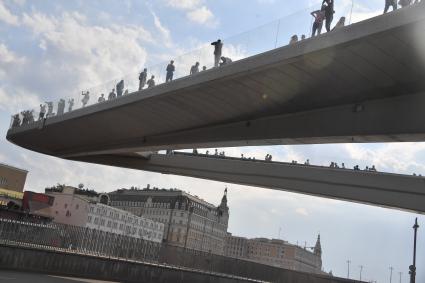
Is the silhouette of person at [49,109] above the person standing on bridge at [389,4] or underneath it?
above

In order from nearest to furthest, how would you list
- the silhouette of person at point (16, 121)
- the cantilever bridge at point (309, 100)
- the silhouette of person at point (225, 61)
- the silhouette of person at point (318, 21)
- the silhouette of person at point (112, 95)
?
1. the cantilever bridge at point (309, 100)
2. the silhouette of person at point (318, 21)
3. the silhouette of person at point (225, 61)
4. the silhouette of person at point (112, 95)
5. the silhouette of person at point (16, 121)

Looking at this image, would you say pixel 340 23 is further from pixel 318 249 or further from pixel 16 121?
pixel 318 249

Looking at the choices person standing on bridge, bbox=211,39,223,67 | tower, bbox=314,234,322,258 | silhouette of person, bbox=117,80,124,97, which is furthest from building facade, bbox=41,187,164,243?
tower, bbox=314,234,322,258

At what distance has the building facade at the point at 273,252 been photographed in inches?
5984

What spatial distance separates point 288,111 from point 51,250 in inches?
461

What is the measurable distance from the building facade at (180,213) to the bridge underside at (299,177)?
7515 centimetres

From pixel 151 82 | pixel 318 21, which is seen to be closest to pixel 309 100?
pixel 318 21

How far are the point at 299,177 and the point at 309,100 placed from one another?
16.8m

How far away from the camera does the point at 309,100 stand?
20688mm

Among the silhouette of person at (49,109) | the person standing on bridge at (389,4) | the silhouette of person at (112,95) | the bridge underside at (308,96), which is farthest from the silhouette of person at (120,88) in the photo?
the person standing on bridge at (389,4)

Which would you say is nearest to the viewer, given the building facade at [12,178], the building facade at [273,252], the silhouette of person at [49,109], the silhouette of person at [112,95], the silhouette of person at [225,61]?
the silhouette of person at [225,61]

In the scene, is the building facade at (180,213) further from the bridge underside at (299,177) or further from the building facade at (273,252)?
the bridge underside at (299,177)

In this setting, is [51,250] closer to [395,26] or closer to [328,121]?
[328,121]

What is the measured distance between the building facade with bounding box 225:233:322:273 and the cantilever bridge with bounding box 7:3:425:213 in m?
122
